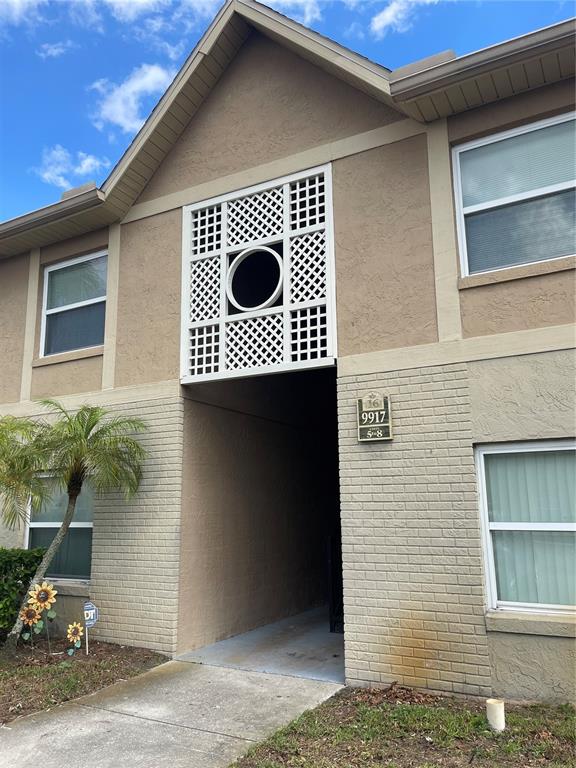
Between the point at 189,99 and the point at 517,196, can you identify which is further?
the point at 189,99

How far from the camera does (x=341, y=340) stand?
680 centimetres

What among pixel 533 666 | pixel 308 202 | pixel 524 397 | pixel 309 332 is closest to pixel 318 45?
pixel 308 202

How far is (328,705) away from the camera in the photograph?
221 inches

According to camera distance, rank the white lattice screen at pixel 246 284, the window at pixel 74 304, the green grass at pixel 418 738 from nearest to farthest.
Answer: the green grass at pixel 418 738, the white lattice screen at pixel 246 284, the window at pixel 74 304

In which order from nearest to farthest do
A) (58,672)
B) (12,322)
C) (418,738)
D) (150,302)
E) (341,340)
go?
(418,738) < (58,672) < (341,340) < (150,302) < (12,322)

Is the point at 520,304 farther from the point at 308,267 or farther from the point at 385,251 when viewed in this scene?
the point at 308,267

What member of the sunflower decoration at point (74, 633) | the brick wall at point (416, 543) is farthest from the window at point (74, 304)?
the brick wall at point (416, 543)

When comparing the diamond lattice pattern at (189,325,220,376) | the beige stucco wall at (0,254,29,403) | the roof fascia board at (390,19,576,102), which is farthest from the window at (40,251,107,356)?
the roof fascia board at (390,19,576,102)

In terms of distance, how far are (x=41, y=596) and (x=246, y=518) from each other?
2.97m

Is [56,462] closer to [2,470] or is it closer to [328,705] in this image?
[2,470]

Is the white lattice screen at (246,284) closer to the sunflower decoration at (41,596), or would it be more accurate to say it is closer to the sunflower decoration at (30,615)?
the sunflower decoration at (41,596)

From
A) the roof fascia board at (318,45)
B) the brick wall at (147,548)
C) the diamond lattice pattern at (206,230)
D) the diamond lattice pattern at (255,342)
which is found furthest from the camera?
the diamond lattice pattern at (206,230)

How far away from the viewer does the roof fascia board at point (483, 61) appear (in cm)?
551

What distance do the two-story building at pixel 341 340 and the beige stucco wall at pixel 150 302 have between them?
4 centimetres
